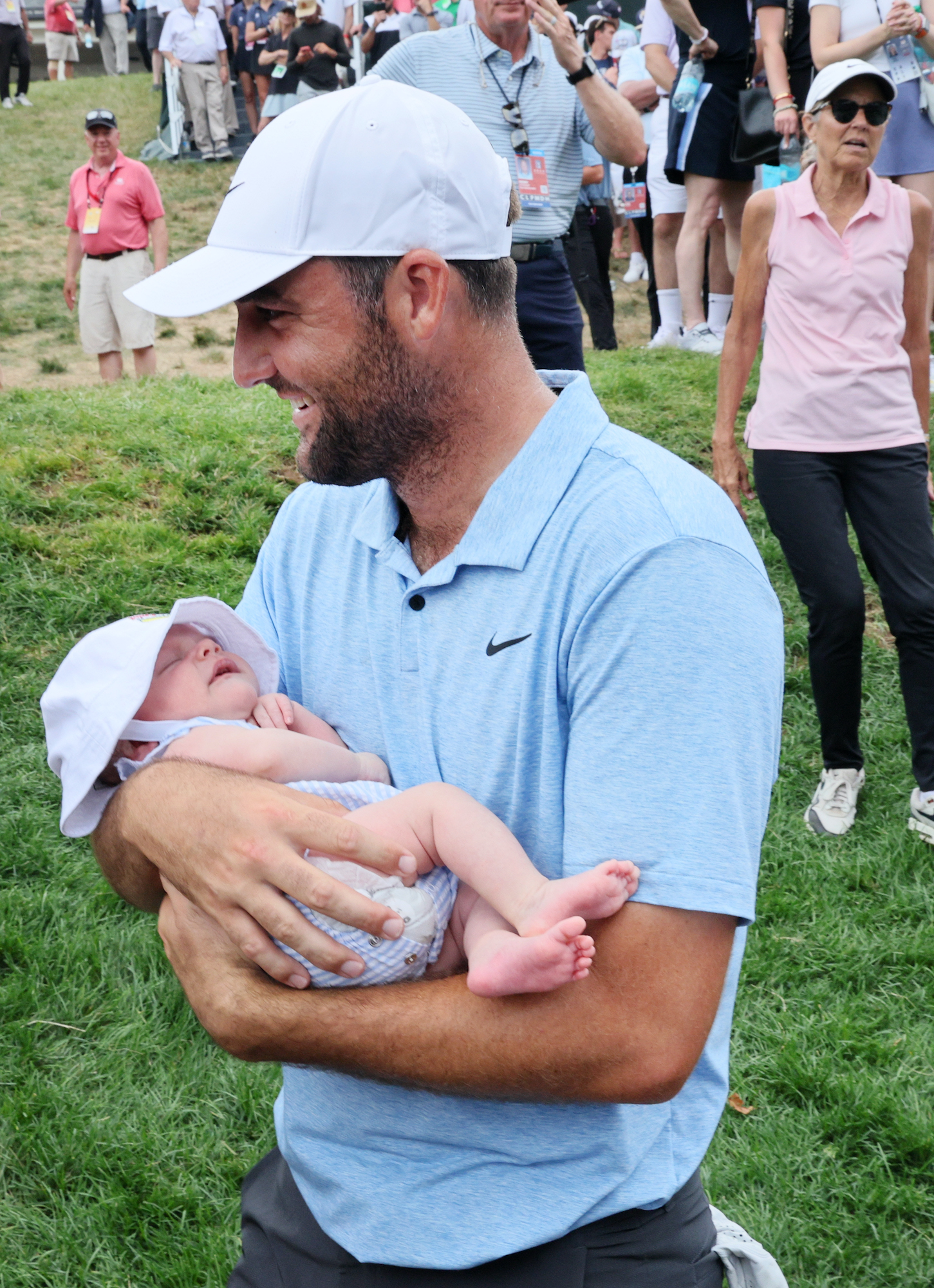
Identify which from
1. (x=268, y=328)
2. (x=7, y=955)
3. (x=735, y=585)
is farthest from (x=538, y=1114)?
(x=7, y=955)

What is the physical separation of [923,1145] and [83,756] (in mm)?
2320

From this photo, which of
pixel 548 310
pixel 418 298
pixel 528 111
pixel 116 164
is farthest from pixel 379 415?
pixel 116 164

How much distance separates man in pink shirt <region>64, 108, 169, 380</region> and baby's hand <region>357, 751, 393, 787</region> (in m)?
8.40

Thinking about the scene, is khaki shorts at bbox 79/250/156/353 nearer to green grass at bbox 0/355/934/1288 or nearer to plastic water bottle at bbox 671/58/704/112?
plastic water bottle at bbox 671/58/704/112

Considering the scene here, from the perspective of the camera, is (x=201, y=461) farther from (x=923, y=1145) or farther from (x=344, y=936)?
(x=344, y=936)

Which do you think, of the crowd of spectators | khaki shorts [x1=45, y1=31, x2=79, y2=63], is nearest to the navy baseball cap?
the crowd of spectators

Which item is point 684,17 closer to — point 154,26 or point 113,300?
point 113,300

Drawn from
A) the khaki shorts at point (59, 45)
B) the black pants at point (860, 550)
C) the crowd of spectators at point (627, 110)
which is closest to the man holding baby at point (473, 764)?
the crowd of spectators at point (627, 110)

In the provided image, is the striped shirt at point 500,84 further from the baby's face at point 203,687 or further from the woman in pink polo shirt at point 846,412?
the baby's face at point 203,687

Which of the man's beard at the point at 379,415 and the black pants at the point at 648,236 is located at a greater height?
the man's beard at the point at 379,415

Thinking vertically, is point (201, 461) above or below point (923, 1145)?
above

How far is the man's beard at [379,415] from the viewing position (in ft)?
5.26

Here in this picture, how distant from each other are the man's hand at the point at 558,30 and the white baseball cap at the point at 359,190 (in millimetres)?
4241

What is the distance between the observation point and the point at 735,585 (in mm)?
1371
